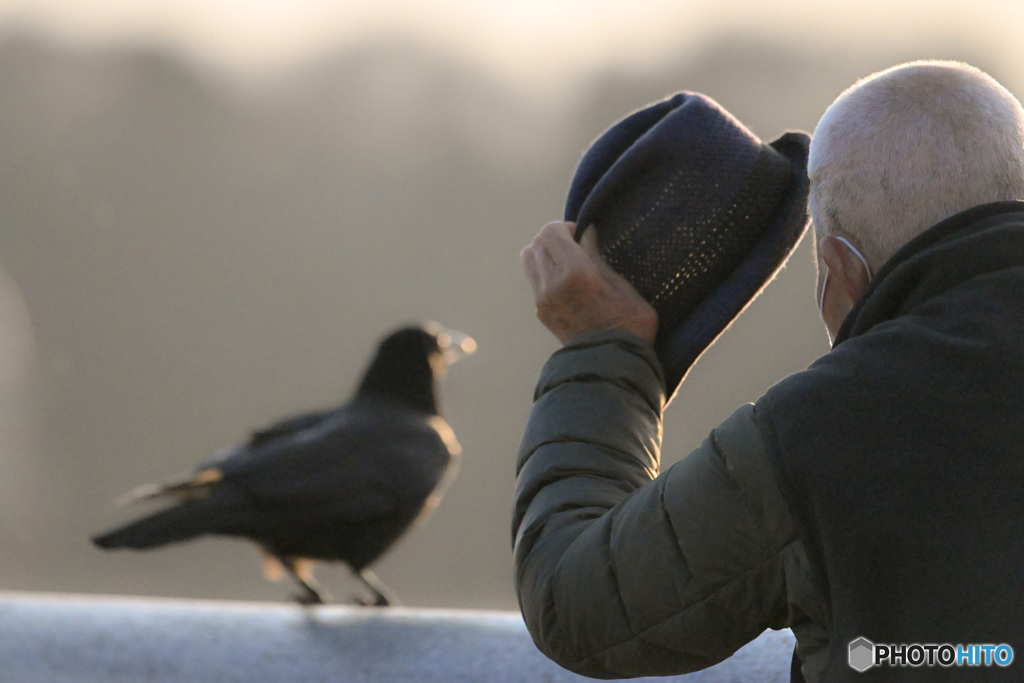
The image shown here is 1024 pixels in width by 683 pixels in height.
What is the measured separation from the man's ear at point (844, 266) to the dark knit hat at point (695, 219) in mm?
208

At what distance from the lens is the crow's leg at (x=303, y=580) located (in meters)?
4.54

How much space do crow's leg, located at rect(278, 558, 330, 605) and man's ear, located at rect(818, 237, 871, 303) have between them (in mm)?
3599

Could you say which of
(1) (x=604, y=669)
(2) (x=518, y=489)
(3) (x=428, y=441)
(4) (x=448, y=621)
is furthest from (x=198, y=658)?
(3) (x=428, y=441)

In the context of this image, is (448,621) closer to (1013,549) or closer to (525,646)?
(525,646)

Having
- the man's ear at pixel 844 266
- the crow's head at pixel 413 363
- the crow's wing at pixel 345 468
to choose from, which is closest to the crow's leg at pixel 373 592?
the crow's wing at pixel 345 468

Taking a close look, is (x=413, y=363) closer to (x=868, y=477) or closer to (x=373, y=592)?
(x=373, y=592)

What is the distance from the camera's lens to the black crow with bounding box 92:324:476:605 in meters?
4.31

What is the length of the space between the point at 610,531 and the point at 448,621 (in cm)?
86

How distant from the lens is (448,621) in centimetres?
194

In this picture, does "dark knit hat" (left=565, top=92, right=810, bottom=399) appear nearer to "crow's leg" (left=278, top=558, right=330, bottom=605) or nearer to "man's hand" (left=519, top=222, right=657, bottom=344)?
"man's hand" (left=519, top=222, right=657, bottom=344)

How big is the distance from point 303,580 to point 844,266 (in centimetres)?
363

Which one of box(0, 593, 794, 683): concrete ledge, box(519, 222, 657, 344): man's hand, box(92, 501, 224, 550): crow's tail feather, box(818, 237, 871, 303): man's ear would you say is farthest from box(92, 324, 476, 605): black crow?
box(818, 237, 871, 303): man's ear

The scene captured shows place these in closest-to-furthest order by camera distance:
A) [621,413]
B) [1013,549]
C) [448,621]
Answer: [1013,549] → [621,413] → [448,621]

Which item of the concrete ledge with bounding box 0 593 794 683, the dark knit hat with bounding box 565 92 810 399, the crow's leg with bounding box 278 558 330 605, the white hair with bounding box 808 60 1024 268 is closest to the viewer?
the white hair with bounding box 808 60 1024 268
